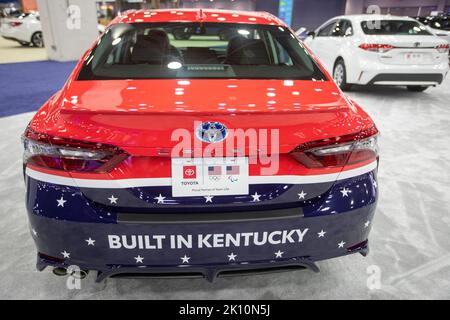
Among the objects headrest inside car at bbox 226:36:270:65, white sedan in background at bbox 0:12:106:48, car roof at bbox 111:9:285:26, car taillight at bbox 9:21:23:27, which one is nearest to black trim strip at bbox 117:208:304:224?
headrest inside car at bbox 226:36:270:65

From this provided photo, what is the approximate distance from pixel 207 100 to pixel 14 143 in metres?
3.18

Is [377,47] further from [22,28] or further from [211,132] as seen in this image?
[22,28]

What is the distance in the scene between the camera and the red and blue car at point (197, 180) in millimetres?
1202

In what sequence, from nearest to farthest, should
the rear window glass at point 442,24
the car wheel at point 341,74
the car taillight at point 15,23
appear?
1. the car wheel at point 341,74
2. the rear window glass at point 442,24
3. the car taillight at point 15,23

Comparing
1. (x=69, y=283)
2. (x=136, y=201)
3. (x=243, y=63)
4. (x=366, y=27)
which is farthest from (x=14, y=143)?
(x=366, y=27)

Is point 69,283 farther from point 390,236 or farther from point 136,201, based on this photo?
point 390,236

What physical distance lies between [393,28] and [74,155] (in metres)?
6.02

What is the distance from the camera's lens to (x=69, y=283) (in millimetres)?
1777

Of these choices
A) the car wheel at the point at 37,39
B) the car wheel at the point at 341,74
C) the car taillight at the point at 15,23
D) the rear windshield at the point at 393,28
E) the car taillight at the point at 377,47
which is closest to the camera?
the car taillight at the point at 377,47

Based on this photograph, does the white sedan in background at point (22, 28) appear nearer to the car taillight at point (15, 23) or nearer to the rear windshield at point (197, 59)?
the car taillight at point (15, 23)

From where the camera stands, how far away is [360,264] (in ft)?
6.38

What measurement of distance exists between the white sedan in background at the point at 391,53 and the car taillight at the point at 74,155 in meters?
5.03

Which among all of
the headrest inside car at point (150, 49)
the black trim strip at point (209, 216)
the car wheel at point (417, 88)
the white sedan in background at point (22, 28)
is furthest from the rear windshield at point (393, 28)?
the white sedan in background at point (22, 28)

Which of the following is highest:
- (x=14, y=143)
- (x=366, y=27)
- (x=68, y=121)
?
(x=68, y=121)
